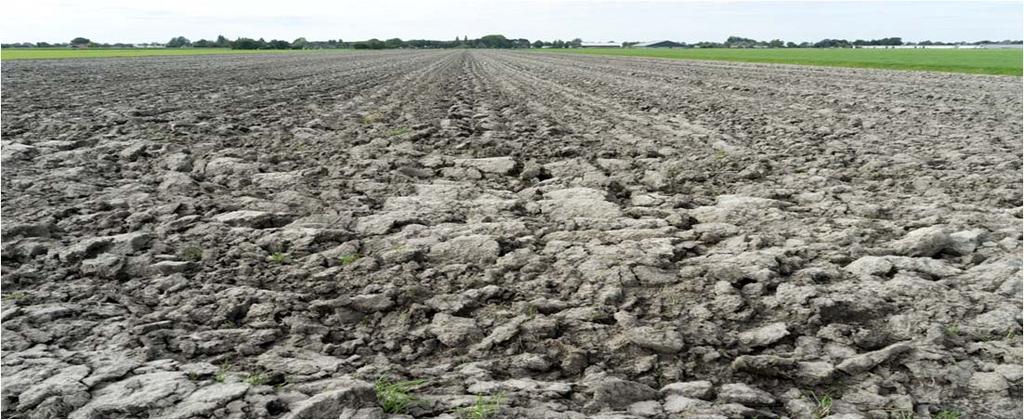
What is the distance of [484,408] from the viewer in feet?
9.01

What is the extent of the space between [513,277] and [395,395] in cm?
150

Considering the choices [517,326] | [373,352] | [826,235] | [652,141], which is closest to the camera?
[373,352]

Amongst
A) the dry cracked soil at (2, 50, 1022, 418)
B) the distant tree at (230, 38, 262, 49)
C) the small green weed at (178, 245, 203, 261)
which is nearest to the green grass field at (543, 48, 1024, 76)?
the dry cracked soil at (2, 50, 1022, 418)

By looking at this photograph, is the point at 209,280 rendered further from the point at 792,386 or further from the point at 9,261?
the point at 792,386

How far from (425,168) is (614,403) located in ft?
15.7

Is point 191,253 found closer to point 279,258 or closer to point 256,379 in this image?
point 279,258

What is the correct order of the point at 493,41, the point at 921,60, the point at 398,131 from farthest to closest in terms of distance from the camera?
the point at 493,41
the point at 921,60
the point at 398,131

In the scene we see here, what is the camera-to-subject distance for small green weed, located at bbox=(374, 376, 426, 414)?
108 inches

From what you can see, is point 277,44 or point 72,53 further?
point 277,44

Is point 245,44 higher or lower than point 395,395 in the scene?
higher

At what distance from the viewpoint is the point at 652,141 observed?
891 cm

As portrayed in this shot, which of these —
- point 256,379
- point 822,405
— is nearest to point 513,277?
point 256,379

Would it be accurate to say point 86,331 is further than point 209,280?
No

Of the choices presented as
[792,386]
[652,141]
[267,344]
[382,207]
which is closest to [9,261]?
[267,344]
